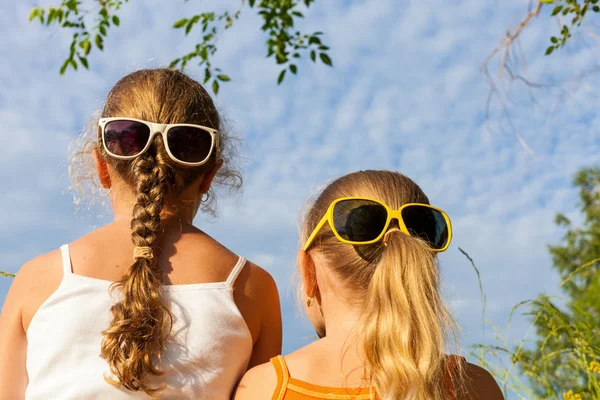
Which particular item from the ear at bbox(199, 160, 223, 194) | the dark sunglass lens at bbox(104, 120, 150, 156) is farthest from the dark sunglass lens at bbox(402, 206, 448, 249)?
the dark sunglass lens at bbox(104, 120, 150, 156)

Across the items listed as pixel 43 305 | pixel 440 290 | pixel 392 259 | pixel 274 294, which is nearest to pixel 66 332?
pixel 43 305

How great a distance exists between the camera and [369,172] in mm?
2039

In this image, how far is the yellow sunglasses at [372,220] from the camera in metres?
1.88

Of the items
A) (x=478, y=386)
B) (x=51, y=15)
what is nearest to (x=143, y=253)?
(x=478, y=386)

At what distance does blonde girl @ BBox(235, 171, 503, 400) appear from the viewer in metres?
1.66

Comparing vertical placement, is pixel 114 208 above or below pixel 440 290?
above

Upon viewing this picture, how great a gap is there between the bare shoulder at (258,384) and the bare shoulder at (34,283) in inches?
24.8

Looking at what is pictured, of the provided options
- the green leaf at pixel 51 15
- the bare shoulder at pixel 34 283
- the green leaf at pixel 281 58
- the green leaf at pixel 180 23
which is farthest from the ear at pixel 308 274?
the green leaf at pixel 51 15

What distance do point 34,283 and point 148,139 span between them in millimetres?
565

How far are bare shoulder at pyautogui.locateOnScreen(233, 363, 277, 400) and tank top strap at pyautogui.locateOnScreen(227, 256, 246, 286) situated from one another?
0.90 ft

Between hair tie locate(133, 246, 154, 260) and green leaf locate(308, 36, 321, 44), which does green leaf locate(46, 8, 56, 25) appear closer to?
green leaf locate(308, 36, 321, 44)

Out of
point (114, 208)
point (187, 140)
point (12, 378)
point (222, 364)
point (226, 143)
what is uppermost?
point (226, 143)

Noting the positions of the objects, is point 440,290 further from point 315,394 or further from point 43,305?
point 43,305

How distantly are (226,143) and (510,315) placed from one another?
63.5 inches
